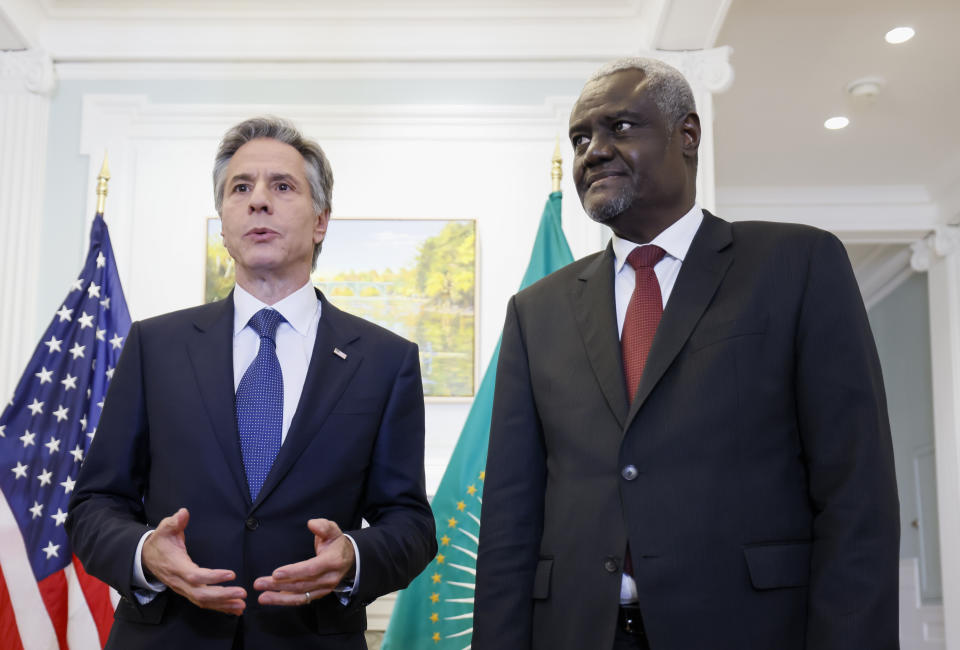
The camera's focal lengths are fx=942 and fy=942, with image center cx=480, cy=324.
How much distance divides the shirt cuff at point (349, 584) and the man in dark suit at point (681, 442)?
23 cm

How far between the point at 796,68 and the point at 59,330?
417 centimetres

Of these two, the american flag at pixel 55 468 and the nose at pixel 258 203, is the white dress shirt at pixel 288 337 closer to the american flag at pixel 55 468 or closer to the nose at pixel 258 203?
the nose at pixel 258 203

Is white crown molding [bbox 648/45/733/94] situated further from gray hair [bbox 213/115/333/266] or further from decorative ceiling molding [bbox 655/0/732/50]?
gray hair [bbox 213/115/333/266]

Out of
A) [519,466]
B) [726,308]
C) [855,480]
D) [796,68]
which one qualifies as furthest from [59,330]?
[796,68]

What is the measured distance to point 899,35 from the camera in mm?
5031

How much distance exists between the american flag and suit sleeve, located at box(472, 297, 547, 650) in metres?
2.03

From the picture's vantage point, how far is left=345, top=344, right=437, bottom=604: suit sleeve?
1791mm

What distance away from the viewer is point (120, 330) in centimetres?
361

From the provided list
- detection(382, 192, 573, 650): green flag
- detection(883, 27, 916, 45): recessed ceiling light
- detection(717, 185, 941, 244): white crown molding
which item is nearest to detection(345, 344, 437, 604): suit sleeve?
detection(382, 192, 573, 650): green flag

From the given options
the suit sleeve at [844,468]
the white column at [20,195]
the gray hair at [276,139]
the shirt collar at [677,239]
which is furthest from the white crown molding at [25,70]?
the suit sleeve at [844,468]

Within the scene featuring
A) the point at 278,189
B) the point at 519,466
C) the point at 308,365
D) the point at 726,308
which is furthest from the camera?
the point at 278,189

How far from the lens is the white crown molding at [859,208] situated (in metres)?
7.32

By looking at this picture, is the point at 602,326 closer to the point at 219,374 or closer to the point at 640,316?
the point at 640,316

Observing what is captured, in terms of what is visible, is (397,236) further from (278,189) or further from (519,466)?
(519,466)
